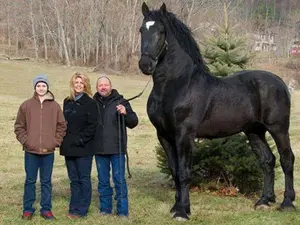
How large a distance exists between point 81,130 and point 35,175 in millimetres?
774

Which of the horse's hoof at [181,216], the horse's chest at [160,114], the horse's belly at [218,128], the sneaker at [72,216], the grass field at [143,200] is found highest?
the horse's chest at [160,114]

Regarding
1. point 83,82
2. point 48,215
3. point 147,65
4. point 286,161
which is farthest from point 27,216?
point 286,161

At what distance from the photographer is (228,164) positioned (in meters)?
7.25

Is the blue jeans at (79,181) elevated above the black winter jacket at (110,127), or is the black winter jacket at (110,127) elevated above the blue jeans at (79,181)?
the black winter jacket at (110,127)

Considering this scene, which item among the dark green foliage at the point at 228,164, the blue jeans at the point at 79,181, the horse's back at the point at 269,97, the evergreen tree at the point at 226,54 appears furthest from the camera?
the evergreen tree at the point at 226,54

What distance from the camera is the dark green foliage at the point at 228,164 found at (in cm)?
721

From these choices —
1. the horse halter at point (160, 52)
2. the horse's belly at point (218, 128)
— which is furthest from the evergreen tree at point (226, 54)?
the horse halter at point (160, 52)

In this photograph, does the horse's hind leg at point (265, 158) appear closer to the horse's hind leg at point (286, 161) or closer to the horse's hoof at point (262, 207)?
the horse's hoof at point (262, 207)

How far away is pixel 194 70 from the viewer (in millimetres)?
6043

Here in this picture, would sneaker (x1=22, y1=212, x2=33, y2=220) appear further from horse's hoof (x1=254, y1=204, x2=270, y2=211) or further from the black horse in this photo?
horse's hoof (x1=254, y1=204, x2=270, y2=211)

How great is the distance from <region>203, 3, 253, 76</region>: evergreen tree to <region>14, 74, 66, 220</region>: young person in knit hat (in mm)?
3053

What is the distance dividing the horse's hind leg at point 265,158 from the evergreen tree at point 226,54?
130 centimetres

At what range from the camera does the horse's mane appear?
229 inches

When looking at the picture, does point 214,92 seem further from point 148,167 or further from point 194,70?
point 148,167
